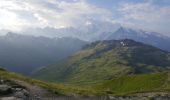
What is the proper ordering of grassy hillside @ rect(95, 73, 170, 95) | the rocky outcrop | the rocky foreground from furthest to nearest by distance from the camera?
grassy hillside @ rect(95, 73, 170, 95) → the rocky foreground → the rocky outcrop

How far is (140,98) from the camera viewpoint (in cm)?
9750

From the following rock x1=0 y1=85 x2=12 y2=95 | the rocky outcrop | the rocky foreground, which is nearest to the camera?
the rocky outcrop

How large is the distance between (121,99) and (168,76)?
7288 cm

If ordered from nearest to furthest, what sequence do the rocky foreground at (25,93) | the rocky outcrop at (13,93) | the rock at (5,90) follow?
the rocky outcrop at (13,93)
the rocky foreground at (25,93)
the rock at (5,90)

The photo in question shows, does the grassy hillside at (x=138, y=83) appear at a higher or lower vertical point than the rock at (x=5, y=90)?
higher

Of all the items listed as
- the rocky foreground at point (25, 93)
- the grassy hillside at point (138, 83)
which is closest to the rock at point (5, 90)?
the rocky foreground at point (25, 93)

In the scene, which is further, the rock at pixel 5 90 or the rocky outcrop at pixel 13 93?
the rock at pixel 5 90

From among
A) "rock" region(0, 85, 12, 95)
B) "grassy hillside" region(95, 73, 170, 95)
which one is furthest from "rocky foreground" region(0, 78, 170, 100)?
"grassy hillside" region(95, 73, 170, 95)

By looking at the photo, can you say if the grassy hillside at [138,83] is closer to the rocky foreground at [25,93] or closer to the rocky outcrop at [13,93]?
the rocky foreground at [25,93]

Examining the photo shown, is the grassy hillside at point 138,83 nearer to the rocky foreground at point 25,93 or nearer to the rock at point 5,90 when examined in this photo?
the rocky foreground at point 25,93

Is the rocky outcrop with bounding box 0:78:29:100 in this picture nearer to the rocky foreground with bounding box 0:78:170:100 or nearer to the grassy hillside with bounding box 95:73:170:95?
the rocky foreground with bounding box 0:78:170:100

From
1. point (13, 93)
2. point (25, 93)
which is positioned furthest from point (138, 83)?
point (13, 93)

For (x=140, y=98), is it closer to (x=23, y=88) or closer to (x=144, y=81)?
(x=23, y=88)

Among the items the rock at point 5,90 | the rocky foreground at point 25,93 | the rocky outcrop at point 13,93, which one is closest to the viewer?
the rocky outcrop at point 13,93
